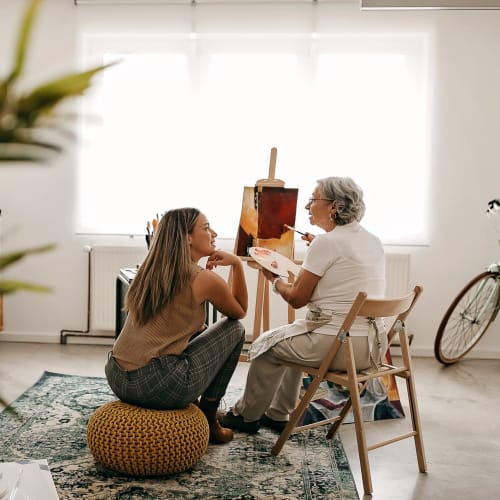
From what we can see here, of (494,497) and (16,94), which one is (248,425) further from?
(16,94)

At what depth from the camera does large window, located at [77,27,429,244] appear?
16.9 feet

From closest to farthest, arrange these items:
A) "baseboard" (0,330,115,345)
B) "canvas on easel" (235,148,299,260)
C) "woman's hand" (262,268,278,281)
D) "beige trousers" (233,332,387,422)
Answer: "beige trousers" (233,332,387,422) < "woman's hand" (262,268,278,281) < "canvas on easel" (235,148,299,260) < "baseboard" (0,330,115,345)

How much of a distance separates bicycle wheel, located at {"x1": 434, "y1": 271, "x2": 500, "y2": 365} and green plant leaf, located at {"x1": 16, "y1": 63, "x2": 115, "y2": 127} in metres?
4.54

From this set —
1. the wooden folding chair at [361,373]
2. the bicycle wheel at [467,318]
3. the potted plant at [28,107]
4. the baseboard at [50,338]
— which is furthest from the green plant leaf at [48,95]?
the baseboard at [50,338]

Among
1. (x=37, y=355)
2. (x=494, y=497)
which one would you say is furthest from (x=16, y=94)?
(x=37, y=355)

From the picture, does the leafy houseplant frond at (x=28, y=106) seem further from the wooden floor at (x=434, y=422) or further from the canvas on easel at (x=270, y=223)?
the canvas on easel at (x=270, y=223)

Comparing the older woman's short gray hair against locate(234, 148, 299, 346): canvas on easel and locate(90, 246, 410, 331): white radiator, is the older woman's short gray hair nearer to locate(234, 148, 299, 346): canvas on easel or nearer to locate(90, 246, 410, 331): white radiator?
locate(234, 148, 299, 346): canvas on easel

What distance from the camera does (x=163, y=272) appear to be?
2805mm

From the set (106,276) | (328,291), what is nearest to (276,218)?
(328,291)

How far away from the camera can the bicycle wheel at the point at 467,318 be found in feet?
16.1

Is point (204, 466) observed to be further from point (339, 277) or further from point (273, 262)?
point (273, 262)

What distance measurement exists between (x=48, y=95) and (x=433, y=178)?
15.8ft

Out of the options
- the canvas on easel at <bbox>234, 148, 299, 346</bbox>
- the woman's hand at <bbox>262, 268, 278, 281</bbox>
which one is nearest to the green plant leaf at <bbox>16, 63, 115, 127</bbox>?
the woman's hand at <bbox>262, 268, 278, 281</bbox>

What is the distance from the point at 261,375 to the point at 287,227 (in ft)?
3.51
